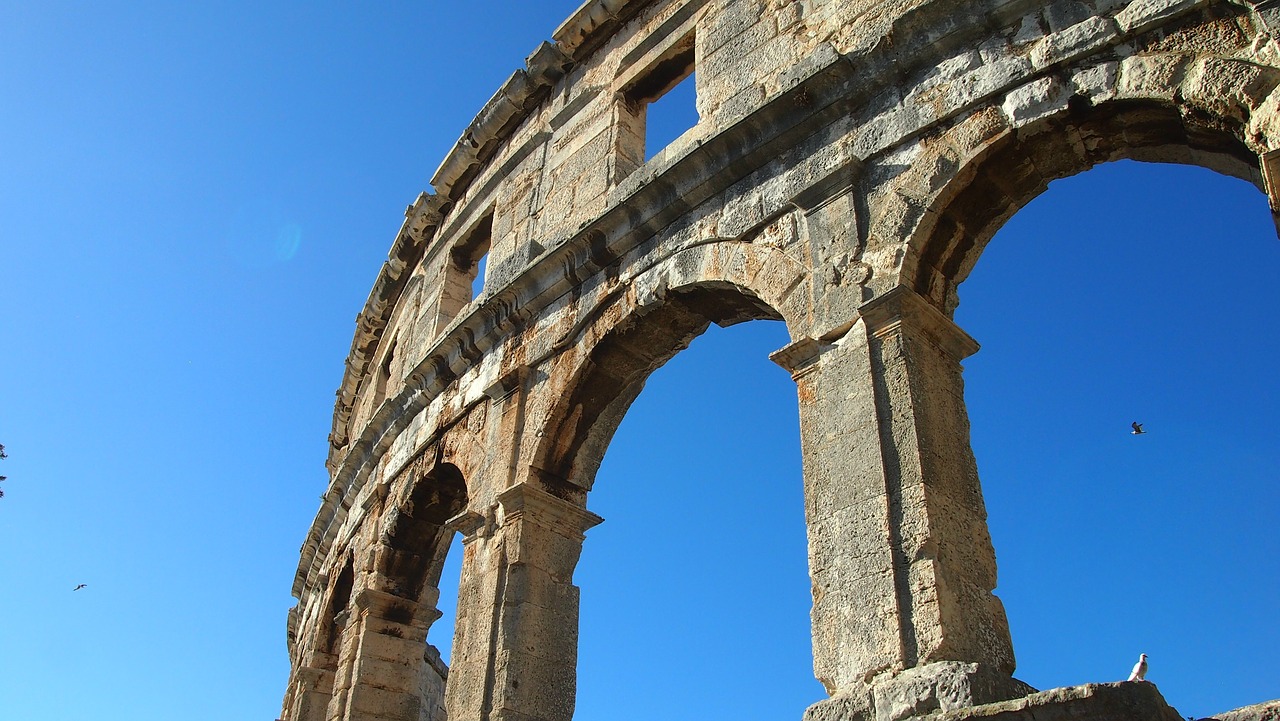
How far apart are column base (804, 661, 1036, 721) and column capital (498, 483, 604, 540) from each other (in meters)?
2.75

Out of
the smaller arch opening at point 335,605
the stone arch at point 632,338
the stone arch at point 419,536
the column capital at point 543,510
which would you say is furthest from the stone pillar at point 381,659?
the stone arch at point 632,338

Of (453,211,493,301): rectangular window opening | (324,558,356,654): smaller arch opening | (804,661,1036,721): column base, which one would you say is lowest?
(804,661,1036,721): column base

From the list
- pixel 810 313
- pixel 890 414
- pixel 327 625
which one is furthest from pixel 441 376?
pixel 890 414

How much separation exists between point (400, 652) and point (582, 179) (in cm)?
384

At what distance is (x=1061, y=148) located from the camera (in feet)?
15.9

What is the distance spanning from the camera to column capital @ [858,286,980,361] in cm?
457

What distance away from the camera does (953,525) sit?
4113 mm

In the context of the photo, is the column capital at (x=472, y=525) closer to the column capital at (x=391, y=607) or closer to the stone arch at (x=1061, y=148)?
the column capital at (x=391, y=607)

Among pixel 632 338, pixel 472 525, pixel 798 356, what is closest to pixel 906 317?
pixel 798 356

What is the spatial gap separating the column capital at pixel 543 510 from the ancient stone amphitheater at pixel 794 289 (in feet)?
0.06

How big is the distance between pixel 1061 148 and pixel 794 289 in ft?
4.59

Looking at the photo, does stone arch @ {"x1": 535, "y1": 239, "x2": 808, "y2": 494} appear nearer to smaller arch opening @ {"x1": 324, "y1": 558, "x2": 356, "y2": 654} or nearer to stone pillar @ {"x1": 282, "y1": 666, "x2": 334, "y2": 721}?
smaller arch opening @ {"x1": 324, "y1": 558, "x2": 356, "y2": 654}

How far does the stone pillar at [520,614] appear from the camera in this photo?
18.7ft

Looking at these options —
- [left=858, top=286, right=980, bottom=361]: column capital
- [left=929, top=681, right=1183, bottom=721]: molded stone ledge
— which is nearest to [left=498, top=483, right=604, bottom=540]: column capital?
[left=858, top=286, right=980, bottom=361]: column capital
